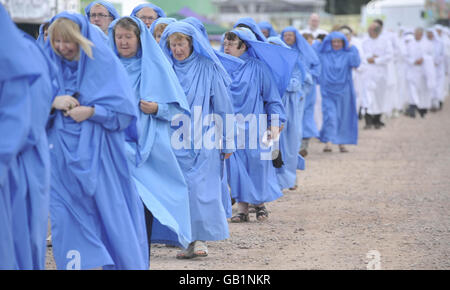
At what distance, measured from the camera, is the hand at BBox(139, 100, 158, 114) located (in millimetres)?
6375

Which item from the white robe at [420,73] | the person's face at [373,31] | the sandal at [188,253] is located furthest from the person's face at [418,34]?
the sandal at [188,253]

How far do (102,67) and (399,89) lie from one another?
20.2 meters

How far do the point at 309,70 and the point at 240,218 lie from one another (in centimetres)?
498

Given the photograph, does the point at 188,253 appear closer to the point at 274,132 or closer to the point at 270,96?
the point at 274,132

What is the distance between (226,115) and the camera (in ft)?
23.8

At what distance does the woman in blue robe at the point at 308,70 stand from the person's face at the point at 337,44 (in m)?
0.89

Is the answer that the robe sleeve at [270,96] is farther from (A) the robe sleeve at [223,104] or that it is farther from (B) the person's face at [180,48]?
(B) the person's face at [180,48]

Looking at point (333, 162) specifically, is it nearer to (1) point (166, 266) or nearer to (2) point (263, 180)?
(2) point (263, 180)

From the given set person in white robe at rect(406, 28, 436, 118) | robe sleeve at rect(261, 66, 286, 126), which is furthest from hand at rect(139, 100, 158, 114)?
person in white robe at rect(406, 28, 436, 118)

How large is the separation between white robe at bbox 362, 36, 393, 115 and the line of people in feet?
40.4

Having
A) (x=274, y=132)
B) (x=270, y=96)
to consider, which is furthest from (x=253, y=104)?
(x=274, y=132)

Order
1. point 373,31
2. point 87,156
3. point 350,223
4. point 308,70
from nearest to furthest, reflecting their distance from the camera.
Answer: point 87,156 → point 350,223 → point 308,70 → point 373,31

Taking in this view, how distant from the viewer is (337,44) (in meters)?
15.6
